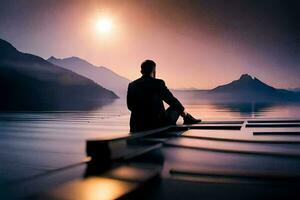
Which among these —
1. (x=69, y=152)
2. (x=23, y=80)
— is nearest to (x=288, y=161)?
(x=69, y=152)

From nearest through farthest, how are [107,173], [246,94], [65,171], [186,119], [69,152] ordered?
[107,173] → [65,171] → [69,152] → [186,119] → [246,94]

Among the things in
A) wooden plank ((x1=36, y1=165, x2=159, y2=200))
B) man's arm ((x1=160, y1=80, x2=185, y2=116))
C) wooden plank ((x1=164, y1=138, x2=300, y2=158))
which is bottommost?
wooden plank ((x1=36, y1=165, x2=159, y2=200))

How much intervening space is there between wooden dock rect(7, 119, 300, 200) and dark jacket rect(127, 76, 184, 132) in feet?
2.38

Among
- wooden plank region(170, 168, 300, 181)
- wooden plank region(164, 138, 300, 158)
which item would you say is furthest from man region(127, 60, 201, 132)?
wooden plank region(170, 168, 300, 181)

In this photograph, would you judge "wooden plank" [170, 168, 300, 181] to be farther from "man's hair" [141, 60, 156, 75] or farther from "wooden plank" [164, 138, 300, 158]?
"man's hair" [141, 60, 156, 75]

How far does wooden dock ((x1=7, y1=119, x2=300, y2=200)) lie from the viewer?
5.98ft

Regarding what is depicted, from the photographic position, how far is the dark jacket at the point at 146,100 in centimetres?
425

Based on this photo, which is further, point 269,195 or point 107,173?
point 107,173

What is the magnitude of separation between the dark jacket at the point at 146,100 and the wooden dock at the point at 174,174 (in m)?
0.73

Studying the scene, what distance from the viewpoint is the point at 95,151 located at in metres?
2.82

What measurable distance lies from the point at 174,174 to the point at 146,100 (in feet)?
6.64

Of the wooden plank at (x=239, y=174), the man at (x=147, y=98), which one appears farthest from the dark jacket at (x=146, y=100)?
the wooden plank at (x=239, y=174)

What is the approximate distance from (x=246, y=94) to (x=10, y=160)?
15310cm

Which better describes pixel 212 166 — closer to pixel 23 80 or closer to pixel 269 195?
pixel 269 195
